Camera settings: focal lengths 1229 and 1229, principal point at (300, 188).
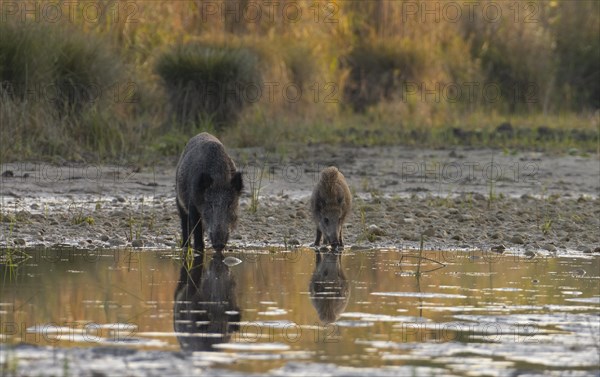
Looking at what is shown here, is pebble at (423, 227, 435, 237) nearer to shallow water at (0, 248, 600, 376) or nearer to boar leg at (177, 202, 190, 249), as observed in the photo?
shallow water at (0, 248, 600, 376)

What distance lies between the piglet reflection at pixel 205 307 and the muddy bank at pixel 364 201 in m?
1.78

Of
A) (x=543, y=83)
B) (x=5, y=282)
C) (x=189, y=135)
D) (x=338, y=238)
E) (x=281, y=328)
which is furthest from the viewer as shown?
(x=543, y=83)

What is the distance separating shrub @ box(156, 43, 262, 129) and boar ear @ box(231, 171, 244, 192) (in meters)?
8.56

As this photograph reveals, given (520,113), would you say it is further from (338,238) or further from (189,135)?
(338,238)

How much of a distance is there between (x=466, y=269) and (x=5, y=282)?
3.48m

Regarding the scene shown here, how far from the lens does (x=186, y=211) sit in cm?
1084

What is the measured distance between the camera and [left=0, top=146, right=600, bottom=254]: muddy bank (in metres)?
11.3

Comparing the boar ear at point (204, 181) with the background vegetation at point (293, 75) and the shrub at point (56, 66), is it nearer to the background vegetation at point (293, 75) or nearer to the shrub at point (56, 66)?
the background vegetation at point (293, 75)

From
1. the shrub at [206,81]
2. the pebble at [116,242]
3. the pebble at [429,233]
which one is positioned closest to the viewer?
the pebble at [116,242]

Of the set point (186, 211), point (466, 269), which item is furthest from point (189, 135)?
point (466, 269)

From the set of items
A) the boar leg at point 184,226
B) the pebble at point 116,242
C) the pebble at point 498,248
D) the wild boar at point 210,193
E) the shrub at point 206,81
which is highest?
the shrub at point 206,81

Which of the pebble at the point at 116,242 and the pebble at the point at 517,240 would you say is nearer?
the pebble at the point at 116,242

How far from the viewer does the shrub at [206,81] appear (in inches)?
749

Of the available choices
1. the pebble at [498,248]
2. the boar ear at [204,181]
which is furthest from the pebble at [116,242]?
the pebble at [498,248]
